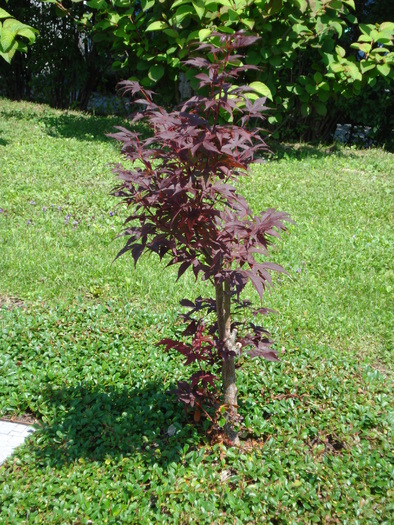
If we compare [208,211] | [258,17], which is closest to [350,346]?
[208,211]

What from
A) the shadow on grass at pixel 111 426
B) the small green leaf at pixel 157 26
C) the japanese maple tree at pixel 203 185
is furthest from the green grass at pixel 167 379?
the small green leaf at pixel 157 26

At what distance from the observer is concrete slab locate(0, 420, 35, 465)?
2995 mm

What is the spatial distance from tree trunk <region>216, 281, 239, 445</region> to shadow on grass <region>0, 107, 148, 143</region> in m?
5.67

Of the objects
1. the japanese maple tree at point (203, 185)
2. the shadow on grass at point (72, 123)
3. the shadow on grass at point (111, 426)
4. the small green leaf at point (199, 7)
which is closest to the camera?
the japanese maple tree at point (203, 185)

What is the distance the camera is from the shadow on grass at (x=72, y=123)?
8.31m

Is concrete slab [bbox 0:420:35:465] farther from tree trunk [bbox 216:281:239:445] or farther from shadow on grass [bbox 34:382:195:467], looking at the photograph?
tree trunk [bbox 216:281:239:445]

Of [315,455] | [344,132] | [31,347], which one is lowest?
[31,347]

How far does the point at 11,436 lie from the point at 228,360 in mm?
1236

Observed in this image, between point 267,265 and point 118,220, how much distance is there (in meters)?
3.39

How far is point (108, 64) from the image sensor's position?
10383 mm

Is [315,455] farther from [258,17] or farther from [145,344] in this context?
[258,17]

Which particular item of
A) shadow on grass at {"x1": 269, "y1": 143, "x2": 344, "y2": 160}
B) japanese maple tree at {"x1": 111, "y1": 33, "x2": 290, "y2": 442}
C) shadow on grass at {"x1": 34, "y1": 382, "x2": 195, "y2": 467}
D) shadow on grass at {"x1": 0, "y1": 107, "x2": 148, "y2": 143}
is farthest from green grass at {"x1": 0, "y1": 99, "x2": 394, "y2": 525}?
shadow on grass at {"x1": 0, "y1": 107, "x2": 148, "y2": 143}

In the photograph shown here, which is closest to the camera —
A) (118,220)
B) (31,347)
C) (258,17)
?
(31,347)

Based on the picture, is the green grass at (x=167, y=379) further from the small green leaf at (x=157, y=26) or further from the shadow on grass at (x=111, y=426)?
the small green leaf at (x=157, y=26)
